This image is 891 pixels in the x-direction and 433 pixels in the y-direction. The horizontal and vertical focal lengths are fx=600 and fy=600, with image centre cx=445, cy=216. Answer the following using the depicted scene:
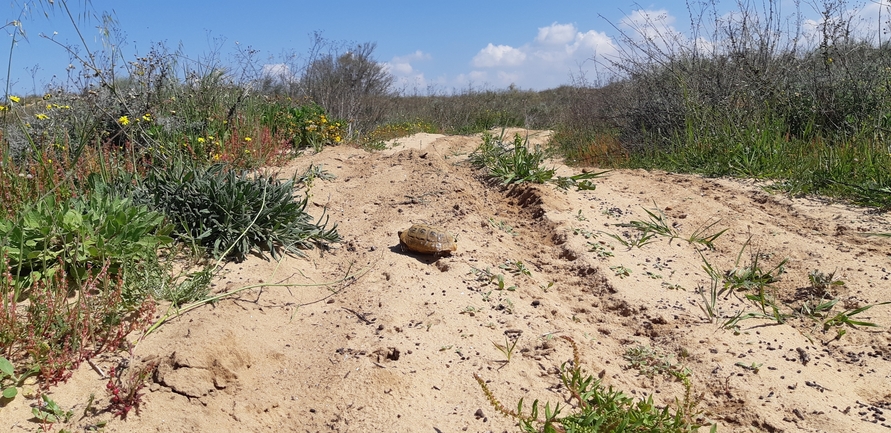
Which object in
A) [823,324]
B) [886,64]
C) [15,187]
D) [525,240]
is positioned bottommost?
[823,324]

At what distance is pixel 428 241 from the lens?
147 inches

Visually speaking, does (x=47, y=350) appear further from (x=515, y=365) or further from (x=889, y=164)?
(x=889, y=164)

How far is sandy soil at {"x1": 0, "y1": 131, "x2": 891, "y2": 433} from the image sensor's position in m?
2.34

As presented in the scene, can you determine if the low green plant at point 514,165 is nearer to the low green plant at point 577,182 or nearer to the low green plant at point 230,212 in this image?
the low green plant at point 577,182

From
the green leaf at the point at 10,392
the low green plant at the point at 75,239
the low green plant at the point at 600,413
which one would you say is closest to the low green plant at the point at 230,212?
the low green plant at the point at 75,239

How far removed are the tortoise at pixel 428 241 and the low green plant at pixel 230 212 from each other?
0.66m

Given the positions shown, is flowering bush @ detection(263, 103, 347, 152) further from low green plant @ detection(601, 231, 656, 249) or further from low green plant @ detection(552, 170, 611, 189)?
low green plant @ detection(601, 231, 656, 249)

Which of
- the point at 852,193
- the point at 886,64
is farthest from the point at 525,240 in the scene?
the point at 886,64

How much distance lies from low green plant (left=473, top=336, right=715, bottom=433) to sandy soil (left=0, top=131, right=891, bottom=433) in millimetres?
79

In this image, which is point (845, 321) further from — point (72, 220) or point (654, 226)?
point (72, 220)

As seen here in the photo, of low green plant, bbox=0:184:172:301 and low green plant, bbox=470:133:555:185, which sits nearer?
low green plant, bbox=0:184:172:301

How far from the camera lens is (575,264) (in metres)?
3.87

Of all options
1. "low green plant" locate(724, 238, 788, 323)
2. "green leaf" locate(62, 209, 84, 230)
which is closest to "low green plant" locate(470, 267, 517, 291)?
"low green plant" locate(724, 238, 788, 323)

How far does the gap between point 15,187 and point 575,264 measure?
332 centimetres
